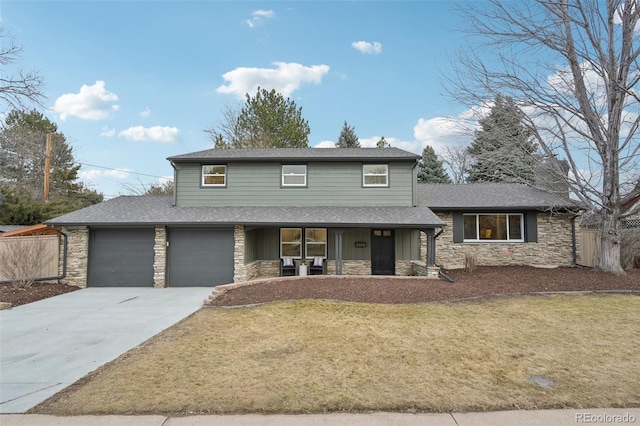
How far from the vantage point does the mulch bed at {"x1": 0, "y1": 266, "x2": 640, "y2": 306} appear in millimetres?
8320

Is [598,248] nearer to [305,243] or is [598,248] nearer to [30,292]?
[305,243]

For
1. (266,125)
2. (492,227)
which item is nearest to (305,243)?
(492,227)

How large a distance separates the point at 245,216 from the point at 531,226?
12.3m

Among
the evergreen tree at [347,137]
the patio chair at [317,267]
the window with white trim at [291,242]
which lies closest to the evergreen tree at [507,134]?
the patio chair at [317,267]

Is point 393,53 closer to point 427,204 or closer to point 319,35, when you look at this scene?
point 319,35

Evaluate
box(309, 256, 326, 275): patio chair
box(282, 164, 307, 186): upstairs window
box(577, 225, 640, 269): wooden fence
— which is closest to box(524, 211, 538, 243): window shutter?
box(577, 225, 640, 269): wooden fence

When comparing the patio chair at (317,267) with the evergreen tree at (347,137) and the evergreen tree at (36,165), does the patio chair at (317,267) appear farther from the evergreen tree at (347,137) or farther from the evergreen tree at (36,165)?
the evergreen tree at (347,137)

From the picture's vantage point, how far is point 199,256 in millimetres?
11477

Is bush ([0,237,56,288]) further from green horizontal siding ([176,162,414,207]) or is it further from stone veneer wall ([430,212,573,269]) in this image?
stone veneer wall ([430,212,573,269])

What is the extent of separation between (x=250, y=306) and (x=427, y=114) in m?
9.47

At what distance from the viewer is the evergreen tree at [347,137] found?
30.7 m

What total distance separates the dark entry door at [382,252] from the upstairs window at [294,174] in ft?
12.4

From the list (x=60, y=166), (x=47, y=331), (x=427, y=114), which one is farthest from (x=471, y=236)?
(x=60, y=166)

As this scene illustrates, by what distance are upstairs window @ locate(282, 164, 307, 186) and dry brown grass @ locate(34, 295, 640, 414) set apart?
702cm
